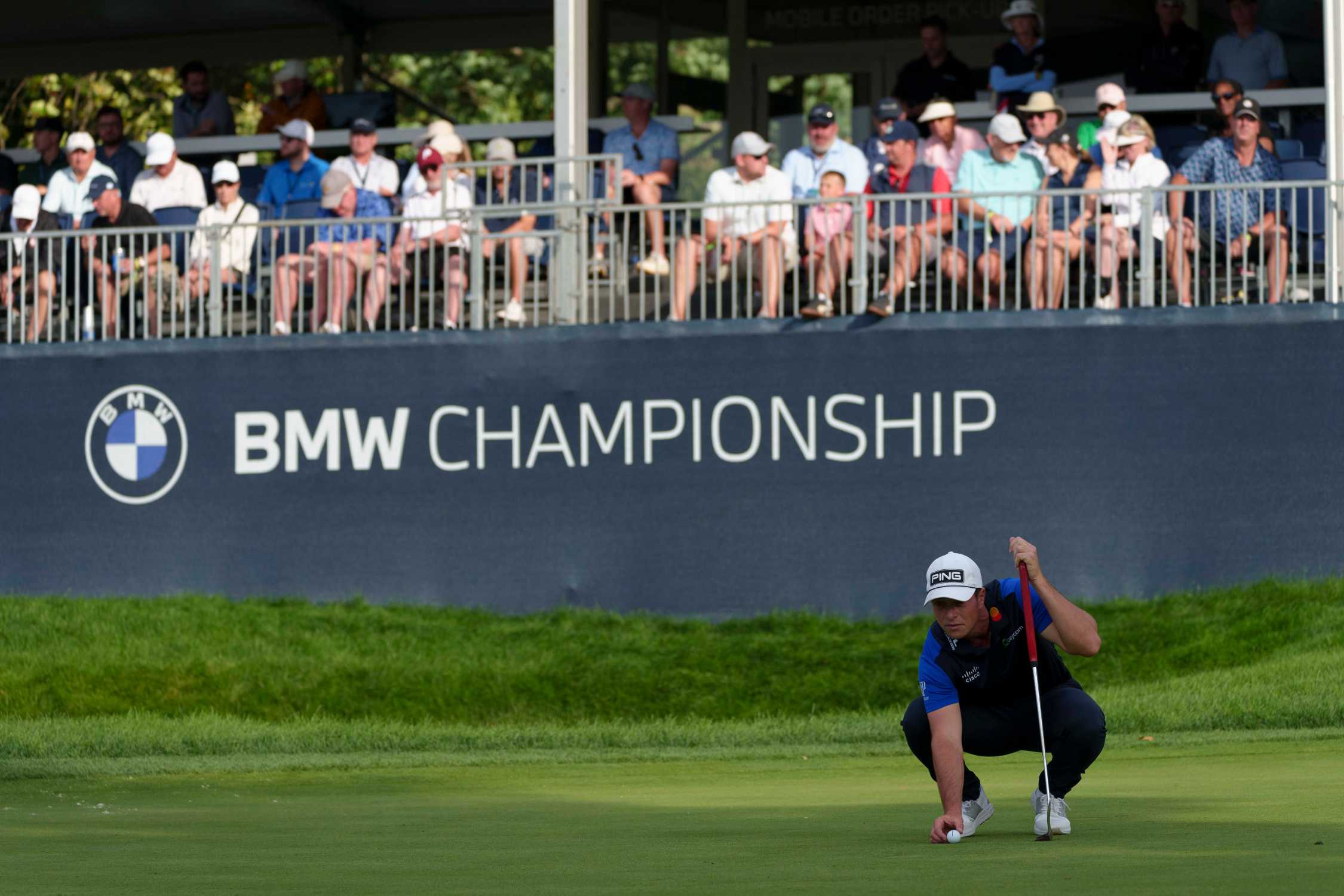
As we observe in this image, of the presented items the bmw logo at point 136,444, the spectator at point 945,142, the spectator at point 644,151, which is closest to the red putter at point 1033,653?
the spectator at point 945,142

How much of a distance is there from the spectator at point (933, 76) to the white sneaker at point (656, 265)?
3.27 meters

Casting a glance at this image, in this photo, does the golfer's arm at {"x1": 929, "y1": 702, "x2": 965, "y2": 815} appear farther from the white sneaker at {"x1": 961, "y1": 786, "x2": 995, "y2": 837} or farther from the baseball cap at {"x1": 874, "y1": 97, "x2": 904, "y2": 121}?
the baseball cap at {"x1": 874, "y1": 97, "x2": 904, "y2": 121}

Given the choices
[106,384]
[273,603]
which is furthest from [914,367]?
[106,384]

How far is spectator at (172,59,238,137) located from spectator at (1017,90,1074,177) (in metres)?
8.46

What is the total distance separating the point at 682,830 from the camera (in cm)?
800

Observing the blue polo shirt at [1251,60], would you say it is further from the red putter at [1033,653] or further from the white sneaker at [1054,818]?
the white sneaker at [1054,818]

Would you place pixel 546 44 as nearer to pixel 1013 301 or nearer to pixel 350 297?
pixel 350 297

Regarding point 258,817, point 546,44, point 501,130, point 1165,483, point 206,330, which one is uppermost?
point 546,44

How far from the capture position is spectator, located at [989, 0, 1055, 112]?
18.6 metres

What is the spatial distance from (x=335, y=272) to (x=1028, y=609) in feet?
36.8

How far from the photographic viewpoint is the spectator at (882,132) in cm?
1784

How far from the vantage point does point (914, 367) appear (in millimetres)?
16562

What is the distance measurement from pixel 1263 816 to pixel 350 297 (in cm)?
1150

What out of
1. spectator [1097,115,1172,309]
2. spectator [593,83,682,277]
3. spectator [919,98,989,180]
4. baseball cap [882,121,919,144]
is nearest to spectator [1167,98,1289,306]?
spectator [1097,115,1172,309]
